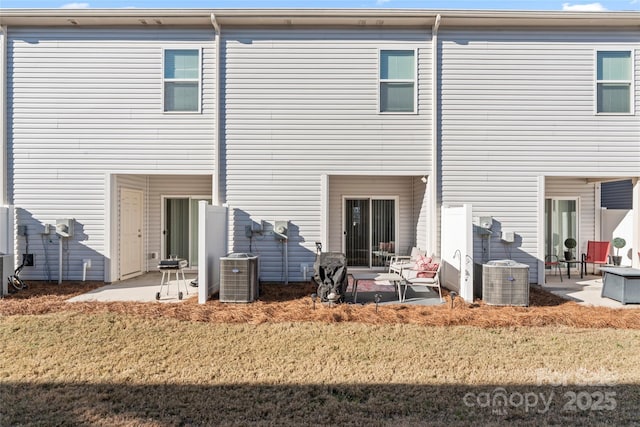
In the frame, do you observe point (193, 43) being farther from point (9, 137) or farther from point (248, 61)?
point (9, 137)

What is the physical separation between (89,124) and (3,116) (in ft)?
5.80

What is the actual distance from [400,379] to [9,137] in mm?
9259

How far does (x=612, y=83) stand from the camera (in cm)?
834

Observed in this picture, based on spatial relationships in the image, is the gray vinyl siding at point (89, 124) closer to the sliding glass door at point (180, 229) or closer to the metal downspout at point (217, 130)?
the metal downspout at point (217, 130)

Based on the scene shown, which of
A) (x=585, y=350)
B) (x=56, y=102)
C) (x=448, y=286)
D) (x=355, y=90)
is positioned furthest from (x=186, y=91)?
(x=585, y=350)

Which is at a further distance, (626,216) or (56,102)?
(626,216)

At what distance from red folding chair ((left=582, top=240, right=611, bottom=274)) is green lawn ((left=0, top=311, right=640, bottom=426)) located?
4.43m

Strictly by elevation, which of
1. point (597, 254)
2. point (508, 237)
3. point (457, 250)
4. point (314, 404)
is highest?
point (508, 237)

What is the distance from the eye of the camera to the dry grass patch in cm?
572

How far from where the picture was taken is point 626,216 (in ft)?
30.5

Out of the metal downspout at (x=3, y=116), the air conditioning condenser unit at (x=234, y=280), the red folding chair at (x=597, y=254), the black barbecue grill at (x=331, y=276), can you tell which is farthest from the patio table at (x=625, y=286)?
the metal downspout at (x=3, y=116)

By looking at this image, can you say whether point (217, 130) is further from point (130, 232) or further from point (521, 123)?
point (521, 123)

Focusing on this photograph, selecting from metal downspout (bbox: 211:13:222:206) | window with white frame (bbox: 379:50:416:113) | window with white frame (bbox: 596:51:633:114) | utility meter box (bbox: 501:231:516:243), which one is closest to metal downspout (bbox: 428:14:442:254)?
window with white frame (bbox: 379:50:416:113)

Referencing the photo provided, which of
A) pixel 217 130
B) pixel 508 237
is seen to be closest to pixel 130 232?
pixel 217 130
